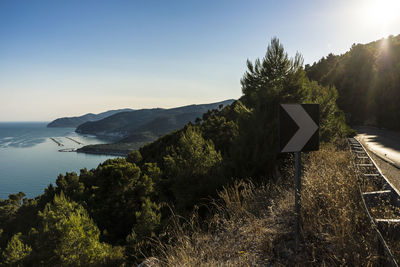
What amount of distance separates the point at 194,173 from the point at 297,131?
34.7 ft

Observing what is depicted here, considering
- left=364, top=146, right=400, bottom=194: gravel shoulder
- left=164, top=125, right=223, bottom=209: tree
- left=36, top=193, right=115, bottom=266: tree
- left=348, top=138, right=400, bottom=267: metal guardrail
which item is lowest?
left=36, top=193, right=115, bottom=266: tree

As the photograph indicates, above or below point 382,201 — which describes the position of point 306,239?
below

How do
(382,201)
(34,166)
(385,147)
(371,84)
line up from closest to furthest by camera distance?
(382,201) → (385,147) → (371,84) → (34,166)

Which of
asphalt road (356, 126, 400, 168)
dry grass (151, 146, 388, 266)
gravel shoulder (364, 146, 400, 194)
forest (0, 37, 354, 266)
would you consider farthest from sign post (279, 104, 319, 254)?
asphalt road (356, 126, 400, 168)

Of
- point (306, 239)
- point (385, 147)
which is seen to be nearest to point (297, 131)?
point (306, 239)

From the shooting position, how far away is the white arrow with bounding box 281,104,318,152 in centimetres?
312

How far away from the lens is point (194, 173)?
43.7 ft

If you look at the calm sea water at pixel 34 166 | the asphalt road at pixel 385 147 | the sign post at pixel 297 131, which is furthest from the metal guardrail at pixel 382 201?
the calm sea water at pixel 34 166

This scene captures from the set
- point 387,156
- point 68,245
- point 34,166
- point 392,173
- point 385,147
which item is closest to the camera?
point 392,173

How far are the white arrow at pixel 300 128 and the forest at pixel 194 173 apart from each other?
2746 mm

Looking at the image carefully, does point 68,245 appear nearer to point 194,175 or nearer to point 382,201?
point 194,175

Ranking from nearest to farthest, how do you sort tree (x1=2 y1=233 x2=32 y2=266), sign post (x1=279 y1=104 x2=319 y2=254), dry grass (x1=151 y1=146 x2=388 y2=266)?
1. dry grass (x1=151 y1=146 x2=388 y2=266)
2. sign post (x1=279 y1=104 x2=319 y2=254)
3. tree (x1=2 y1=233 x2=32 y2=266)

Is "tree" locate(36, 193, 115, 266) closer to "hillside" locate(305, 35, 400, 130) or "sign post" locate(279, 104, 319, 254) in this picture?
"sign post" locate(279, 104, 319, 254)

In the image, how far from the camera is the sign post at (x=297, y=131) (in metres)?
3.10
